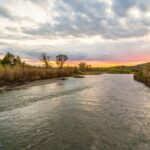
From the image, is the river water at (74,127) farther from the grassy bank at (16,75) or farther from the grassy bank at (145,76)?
the grassy bank at (145,76)

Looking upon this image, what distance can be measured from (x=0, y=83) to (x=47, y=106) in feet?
57.9

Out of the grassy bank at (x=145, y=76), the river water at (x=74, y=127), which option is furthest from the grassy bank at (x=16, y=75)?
the grassy bank at (x=145, y=76)

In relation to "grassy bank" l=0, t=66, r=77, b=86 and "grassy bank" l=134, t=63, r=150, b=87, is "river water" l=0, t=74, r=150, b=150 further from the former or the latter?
"grassy bank" l=134, t=63, r=150, b=87

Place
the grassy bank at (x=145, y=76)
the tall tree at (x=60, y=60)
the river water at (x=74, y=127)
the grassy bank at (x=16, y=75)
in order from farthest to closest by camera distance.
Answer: the tall tree at (x=60, y=60) < the grassy bank at (x=145, y=76) < the grassy bank at (x=16, y=75) < the river water at (x=74, y=127)

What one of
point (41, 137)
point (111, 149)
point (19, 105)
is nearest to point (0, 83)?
point (19, 105)

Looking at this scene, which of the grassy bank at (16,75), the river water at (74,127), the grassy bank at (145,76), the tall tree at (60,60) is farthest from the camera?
the tall tree at (60,60)

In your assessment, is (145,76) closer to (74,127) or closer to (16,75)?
(16,75)

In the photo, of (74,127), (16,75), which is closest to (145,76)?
(16,75)

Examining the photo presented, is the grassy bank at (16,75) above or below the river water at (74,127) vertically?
above

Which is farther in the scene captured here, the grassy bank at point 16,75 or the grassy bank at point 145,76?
the grassy bank at point 145,76

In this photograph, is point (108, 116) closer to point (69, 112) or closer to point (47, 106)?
point (69, 112)

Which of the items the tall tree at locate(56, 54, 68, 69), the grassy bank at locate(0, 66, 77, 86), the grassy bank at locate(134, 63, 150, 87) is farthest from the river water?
the tall tree at locate(56, 54, 68, 69)

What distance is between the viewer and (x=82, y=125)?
13234 mm

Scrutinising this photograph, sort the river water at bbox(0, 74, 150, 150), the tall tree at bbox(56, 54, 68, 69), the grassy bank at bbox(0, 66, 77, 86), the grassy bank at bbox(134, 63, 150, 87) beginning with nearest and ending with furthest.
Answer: the river water at bbox(0, 74, 150, 150) < the grassy bank at bbox(0, 66, 77, 86) < the grassy bank at bbox(134, 63, 150, 87) < the tall tree at bbox(56, 54, 68, 69)
